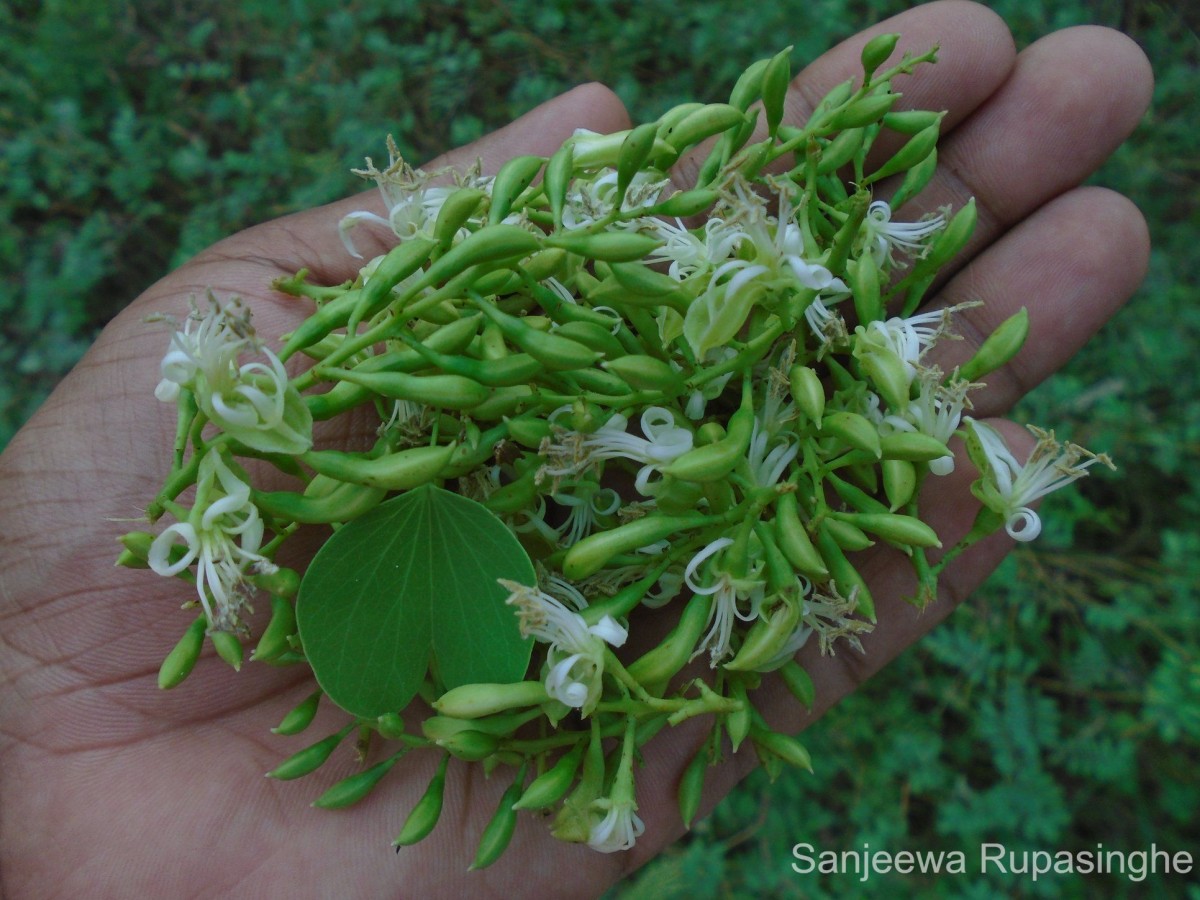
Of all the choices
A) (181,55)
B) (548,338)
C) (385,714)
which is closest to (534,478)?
(548,338)

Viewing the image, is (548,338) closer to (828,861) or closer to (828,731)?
(828,731)

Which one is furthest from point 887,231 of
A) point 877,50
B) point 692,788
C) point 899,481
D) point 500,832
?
point 500,832

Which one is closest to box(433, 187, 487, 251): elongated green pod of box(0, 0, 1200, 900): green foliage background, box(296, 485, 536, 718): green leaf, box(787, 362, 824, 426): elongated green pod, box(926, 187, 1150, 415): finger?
box(296, 485, 536, 718): green leaf

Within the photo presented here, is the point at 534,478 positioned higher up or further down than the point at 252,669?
higher up

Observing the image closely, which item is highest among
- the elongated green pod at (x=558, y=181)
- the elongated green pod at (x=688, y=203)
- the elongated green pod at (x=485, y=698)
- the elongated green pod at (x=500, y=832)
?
the elongated green pod at (x=558, y=181)

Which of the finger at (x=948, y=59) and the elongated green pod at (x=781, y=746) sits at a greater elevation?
the finger at (x=948, y=59)

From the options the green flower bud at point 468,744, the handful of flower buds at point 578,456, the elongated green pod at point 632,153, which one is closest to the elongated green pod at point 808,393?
the handful of flower buds at point 578,456

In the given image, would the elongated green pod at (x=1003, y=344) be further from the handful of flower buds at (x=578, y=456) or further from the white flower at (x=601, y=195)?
the white flower at (x=601, y=195)
